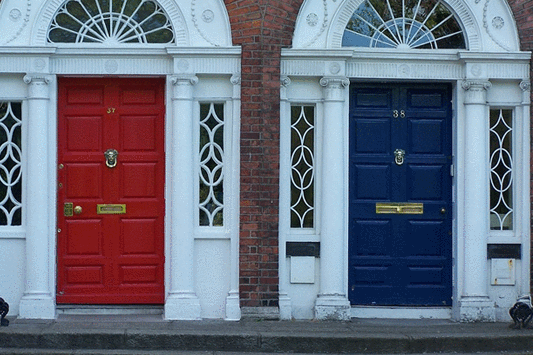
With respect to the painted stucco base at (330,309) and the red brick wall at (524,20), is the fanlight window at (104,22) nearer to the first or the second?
the painted stucco base at (330,309)

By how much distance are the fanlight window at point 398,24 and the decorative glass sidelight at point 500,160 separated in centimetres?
90

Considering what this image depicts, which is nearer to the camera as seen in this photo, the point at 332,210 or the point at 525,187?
the point at 332,210

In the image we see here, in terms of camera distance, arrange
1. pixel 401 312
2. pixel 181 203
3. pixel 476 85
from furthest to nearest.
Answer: pixel 401 312 → pixel 476 85 → pixel 181 203

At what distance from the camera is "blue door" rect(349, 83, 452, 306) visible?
1020 centimetres

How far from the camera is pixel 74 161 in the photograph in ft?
32.7

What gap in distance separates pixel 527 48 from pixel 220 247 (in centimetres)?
387

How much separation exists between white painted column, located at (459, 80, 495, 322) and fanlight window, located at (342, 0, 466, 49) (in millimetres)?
641

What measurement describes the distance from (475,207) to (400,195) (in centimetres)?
81

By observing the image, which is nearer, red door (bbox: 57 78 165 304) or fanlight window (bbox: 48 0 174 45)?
fanlight window (bbox: 48 0 174 45)

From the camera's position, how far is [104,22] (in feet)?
32.3

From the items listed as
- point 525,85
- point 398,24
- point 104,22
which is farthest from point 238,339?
point 525,85

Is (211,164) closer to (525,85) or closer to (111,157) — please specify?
(111,157)

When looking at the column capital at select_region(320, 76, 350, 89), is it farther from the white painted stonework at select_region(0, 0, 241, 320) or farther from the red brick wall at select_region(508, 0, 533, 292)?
the red brick wall at select_region(508, 0, 533, 292)

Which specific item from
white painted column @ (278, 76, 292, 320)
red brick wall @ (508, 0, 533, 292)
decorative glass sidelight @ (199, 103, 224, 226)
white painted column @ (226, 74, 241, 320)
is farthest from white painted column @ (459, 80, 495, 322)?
decorative glass sidelight @ (199, 103, 224, 226)
